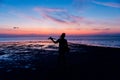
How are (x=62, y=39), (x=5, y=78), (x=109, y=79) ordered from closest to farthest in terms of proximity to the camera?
1. (x=109, y=79)
2. (x=5, y=78)
3. (x=62, y=39)

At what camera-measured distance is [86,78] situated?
1028 centimetres

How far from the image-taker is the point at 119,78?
33.1 feet

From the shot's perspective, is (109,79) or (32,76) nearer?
(109,79)

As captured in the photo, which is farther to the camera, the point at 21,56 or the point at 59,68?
the point at 21,56

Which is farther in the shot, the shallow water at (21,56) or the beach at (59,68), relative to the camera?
the shallow water at (21,56)

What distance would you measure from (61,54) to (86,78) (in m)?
3.57

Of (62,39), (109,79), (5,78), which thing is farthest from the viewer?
(62,39)

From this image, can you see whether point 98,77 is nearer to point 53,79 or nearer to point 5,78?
point 53,79

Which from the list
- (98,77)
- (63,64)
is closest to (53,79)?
(98,77)

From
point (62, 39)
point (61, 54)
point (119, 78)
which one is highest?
point (62, 39)

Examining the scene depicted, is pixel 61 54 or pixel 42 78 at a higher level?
pixel 61 54

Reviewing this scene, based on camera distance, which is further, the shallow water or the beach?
the shallow water

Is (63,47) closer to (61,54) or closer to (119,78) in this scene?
(61,54)

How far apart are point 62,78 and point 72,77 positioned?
560mm
